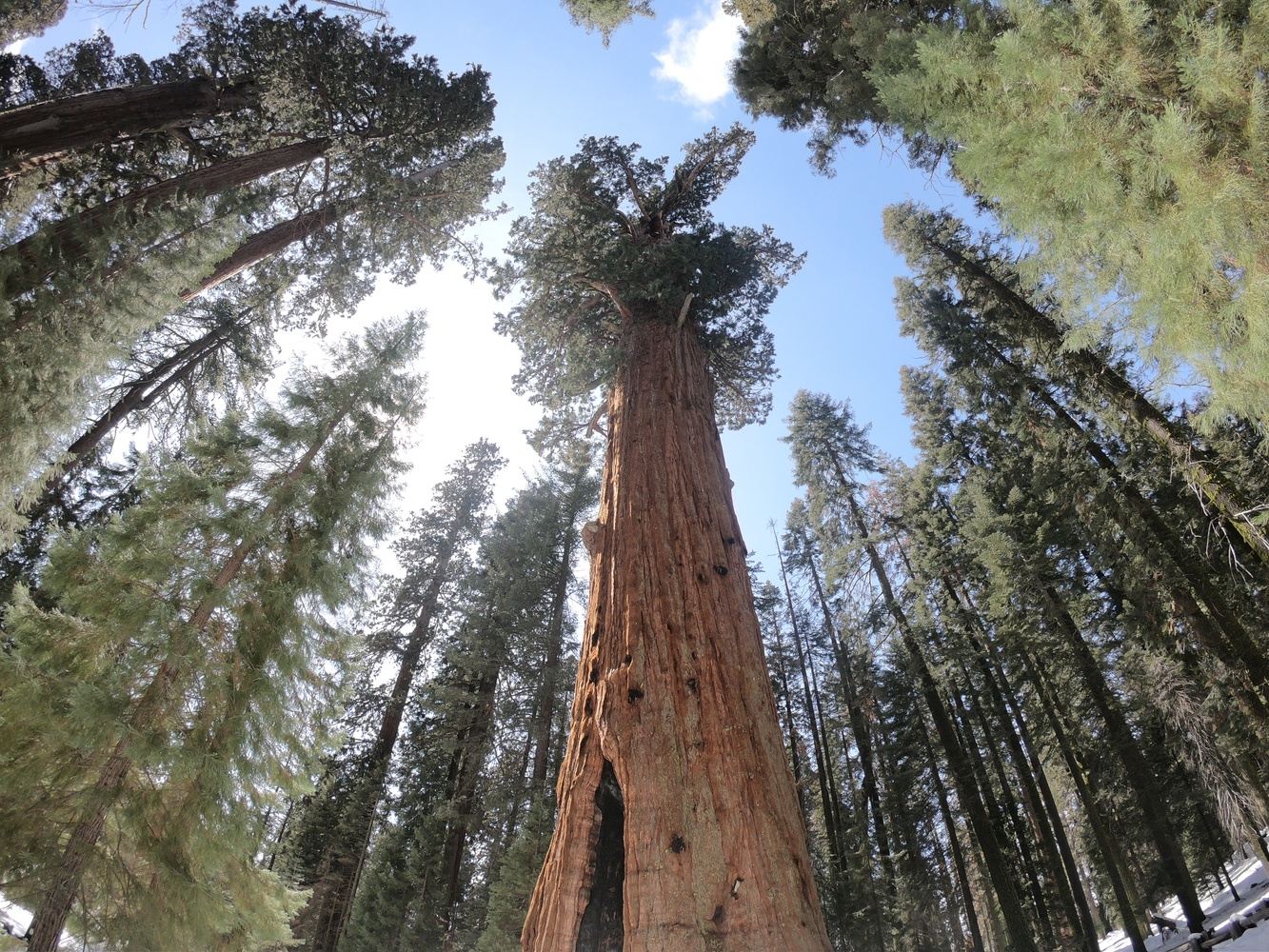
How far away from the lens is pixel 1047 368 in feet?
34.7

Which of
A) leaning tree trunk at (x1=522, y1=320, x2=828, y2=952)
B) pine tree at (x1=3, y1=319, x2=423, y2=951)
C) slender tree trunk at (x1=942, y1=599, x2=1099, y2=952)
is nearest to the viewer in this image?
leaning tree trunk at (x1=522, y1=320, x2=828, y2=952)

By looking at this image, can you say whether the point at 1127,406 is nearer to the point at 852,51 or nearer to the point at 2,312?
the point at 852,51

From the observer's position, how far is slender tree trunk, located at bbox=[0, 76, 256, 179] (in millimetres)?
5867

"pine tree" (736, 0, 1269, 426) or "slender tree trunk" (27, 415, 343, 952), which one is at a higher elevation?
"pine tree" (736, 0, 1269, 426)

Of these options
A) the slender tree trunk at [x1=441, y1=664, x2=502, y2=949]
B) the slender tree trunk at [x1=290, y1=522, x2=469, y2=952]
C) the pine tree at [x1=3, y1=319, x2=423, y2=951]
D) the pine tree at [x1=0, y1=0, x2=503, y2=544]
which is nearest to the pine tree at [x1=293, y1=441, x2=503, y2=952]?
the slender tree trunk at [x1=290, y1=522, x2=469, y2=952]

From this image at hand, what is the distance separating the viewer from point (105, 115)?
261 inches

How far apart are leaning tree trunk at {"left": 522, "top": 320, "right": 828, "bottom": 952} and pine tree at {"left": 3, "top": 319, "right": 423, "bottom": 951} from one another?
12.3ft

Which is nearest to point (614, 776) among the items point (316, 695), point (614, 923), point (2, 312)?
point (614, 923)

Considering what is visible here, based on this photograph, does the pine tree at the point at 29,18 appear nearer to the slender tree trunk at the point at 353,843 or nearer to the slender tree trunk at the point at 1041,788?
the slender tree trunk at the point at 353,843

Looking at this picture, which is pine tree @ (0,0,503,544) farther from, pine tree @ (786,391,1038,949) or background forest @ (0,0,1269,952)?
pine tree @ (786,391,1038,949)

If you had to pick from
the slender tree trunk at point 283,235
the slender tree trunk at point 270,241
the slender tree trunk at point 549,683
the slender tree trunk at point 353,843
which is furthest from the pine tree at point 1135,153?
the slender tree trunk at point 353,843

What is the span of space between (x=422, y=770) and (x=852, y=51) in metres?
17.1

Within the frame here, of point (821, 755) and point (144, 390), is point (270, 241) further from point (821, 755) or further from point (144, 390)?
point (821, 755)

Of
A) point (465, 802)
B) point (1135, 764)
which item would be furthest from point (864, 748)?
point (465, 802)
